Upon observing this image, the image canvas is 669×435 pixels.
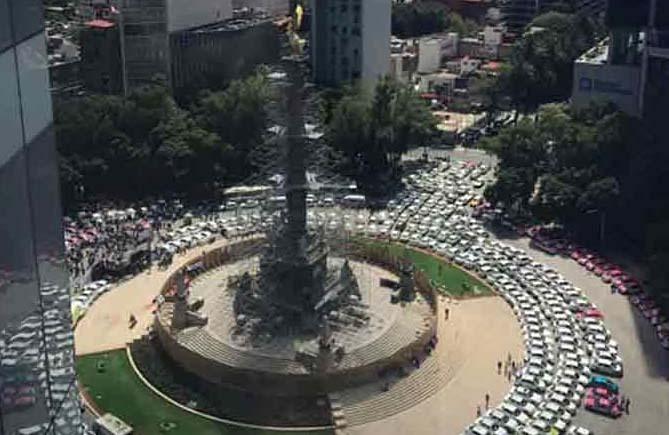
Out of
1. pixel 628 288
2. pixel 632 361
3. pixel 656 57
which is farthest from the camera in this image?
pixel 656 57

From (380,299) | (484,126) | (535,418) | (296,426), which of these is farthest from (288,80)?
(484,126)

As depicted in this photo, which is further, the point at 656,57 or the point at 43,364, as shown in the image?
the point at 656,57

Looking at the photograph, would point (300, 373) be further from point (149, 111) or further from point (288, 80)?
point (149, 111)

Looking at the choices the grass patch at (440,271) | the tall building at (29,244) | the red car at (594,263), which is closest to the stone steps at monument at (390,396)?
the grass patch at (440,271)

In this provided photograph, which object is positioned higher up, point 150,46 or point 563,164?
point 150,46

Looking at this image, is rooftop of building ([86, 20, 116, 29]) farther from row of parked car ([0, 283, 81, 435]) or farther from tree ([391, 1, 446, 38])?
row of parked car ([0, 283, 81, 435])

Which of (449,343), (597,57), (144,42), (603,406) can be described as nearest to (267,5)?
(144,42)

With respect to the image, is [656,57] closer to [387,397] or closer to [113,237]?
[387,397]
